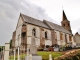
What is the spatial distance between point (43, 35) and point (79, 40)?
2379 centimetres

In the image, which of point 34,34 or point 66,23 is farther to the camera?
point 66,23

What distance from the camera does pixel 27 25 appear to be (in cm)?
3038

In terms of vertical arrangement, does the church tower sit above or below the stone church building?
above

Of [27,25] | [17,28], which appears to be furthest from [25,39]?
[17,28]

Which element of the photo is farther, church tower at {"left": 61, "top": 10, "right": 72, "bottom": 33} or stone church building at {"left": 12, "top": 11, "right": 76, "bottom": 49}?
church tower at {"left": 61, "top": 10, "right": 72, "bottom": 33}

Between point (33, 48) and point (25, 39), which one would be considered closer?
point (33, 48)

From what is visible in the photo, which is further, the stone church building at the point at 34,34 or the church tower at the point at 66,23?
the church tower at the point at 66,23

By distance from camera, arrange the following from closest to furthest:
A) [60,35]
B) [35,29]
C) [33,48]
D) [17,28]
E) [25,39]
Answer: [33,48], [25,39], [35,29], [17,28], [60,35]

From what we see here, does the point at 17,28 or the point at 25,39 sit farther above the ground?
the point at 17,28

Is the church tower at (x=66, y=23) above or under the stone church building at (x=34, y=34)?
above

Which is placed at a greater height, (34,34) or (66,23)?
(66,23)

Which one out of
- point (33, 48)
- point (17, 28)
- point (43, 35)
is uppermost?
point (17, 28)

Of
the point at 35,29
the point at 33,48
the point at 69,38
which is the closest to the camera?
the point at 33,48

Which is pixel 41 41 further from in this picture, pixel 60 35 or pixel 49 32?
pixel 60 35
